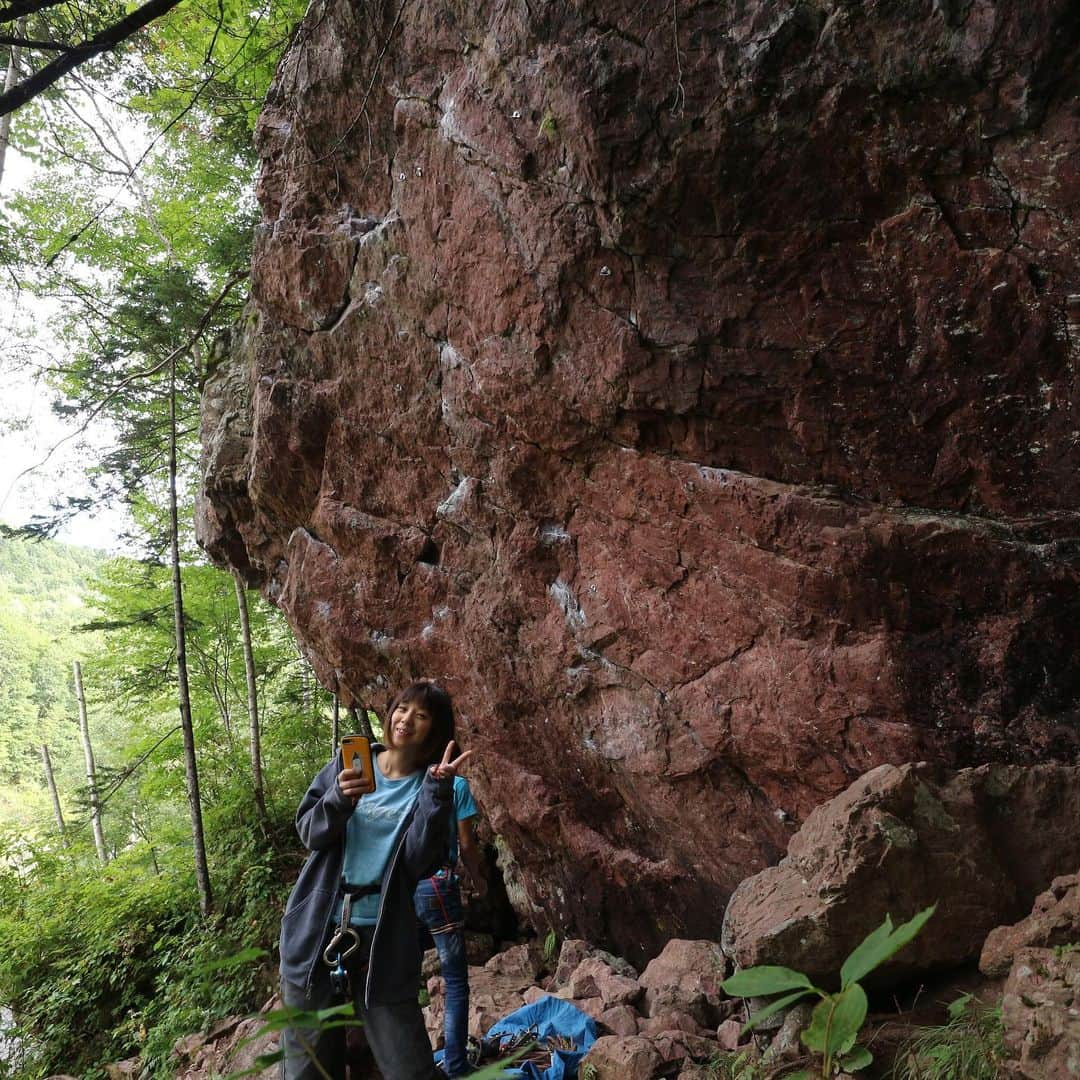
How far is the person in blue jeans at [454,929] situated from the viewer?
3.92 meters

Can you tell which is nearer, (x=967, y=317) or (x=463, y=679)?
(x=967, y=317)

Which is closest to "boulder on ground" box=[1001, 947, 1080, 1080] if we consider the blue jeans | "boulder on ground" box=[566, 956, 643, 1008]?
"boulder on ground" box=[566, 956, 643, 1008]

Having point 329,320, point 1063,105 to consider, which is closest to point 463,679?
point 329,320

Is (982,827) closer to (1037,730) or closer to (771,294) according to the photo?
(1037,730)

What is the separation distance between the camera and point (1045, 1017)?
2113mm

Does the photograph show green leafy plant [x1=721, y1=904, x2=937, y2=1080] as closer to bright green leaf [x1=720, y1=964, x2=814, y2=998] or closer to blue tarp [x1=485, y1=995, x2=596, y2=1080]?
bright green leaf [x1=720, y1=964, x2=814, y2=998]

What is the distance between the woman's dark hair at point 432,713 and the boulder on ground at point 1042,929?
7.12 feet

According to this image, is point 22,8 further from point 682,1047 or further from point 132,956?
point 132,956

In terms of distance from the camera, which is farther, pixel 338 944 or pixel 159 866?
pixel 159 866

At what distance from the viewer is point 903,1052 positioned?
2652mm

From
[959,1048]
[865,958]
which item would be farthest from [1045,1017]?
[865,958]

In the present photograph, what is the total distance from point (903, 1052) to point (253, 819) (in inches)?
→ 372

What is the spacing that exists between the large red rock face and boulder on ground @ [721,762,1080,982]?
421 millimetres

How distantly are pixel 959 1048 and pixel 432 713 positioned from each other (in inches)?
84.6
